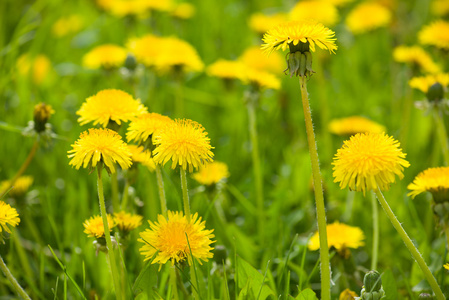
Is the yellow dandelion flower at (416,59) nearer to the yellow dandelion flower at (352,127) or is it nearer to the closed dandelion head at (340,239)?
the yellow dandelion flower at (352,127)

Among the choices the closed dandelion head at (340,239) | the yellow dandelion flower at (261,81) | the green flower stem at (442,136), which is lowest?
the closed dandelion head at (340,239)

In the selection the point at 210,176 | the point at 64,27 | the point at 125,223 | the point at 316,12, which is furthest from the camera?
the point at 64,27

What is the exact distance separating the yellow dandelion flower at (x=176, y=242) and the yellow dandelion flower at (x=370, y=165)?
→ 299 millimetres

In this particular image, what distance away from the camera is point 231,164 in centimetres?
224

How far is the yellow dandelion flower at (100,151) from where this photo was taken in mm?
1056

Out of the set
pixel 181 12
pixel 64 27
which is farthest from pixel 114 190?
pixel 64 27

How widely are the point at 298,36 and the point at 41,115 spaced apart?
0.82m

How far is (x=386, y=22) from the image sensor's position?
272cm

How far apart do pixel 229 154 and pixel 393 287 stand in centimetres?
109

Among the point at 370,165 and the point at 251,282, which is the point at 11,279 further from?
the point at 370,165

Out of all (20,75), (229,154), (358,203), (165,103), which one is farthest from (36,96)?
(358,203)

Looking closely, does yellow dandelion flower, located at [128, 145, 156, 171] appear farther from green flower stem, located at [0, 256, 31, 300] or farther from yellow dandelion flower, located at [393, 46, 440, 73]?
yellow dandelion flower, located at [393, 46, 440, 73]

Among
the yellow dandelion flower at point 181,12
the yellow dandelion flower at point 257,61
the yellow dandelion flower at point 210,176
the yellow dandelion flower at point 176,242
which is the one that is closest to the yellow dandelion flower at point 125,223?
the yellow dandelion flower at point 176,242

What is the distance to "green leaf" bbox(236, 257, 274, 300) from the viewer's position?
1.18m
